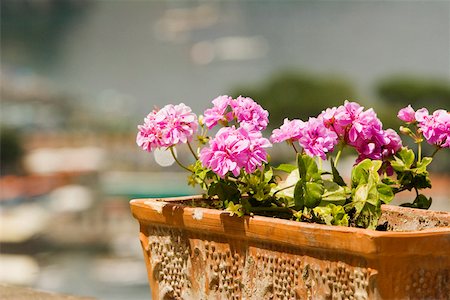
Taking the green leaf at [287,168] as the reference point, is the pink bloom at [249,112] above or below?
above

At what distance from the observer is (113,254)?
33438 millimetres

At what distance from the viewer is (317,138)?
4.84 feet

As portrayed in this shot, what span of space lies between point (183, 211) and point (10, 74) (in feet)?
103

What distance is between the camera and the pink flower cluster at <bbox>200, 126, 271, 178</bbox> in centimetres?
143

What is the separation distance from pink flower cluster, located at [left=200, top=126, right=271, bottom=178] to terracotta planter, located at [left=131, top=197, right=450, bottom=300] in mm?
82

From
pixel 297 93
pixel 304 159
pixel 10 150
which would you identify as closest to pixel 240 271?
pixel 304 159

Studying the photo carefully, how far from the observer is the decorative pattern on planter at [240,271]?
51.4 inches

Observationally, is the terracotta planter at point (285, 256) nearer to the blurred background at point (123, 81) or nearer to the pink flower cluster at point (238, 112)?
the pink flower cluster at point (238, 112)

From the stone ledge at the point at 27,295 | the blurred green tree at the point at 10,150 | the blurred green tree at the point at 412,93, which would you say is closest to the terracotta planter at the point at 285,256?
the stone ledge at the point at 27,295

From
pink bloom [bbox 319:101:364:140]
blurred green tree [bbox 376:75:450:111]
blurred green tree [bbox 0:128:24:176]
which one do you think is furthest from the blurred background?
pink bloom [bbox 319:101:364:140]

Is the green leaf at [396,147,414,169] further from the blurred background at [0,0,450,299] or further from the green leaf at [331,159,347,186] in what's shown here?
the blurred background at [0,0,450,299]

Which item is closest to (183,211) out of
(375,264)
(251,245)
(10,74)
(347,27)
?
(251,245)

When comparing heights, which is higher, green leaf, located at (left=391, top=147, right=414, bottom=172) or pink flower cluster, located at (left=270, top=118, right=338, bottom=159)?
pink flower cluster, located at (left=270, top=118, right=338, bottom=159)

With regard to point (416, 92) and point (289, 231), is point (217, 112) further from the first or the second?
point (416, 92)
